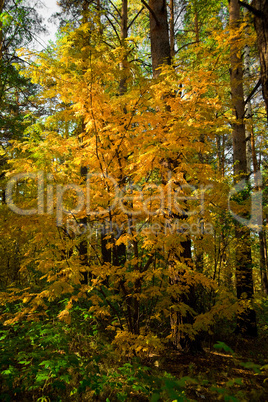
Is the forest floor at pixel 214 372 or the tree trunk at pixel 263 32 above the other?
the tree trunk at pixel 263 32

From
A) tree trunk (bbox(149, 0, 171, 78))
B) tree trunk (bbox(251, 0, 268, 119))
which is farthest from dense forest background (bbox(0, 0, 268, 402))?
tree trunk (bbox(149, 0, 171, 78))

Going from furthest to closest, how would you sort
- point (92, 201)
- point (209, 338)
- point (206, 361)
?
1. point (209, 338)
2. point (206, 361)
3. point (92, 201)

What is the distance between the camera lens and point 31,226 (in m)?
3.04

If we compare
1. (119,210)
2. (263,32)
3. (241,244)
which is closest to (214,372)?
(241,244)

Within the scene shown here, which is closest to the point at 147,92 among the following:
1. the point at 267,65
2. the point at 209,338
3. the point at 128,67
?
the point at 128,67

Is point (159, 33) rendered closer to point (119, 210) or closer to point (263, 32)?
point (263, 32)

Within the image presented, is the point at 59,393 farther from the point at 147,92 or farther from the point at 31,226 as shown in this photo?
the point at 147,92

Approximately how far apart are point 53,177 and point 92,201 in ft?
1.98

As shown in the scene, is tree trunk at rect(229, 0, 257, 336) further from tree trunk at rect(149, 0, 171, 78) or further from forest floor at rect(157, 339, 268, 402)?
tree trunk at rect(149, 0, 171, 78)

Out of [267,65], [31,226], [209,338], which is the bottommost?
[209,338]

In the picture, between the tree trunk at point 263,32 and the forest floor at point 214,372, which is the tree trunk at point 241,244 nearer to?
the forest floor at point 214,372

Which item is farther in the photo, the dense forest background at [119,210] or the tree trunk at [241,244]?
the tree trunk at [241,244]

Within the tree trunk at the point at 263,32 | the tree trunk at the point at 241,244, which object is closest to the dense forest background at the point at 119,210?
the tree trunk at the point at 263,32

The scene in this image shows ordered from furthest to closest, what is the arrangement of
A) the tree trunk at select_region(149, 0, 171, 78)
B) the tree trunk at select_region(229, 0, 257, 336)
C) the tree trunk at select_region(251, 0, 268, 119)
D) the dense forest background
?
the tree trunk at select_region(229, 0, 257, 336) < the tree trunk at select_region(149, 0, 171, 78) < the dense forest background < the tree trunk at select_region(251, 0, 268, 119)
